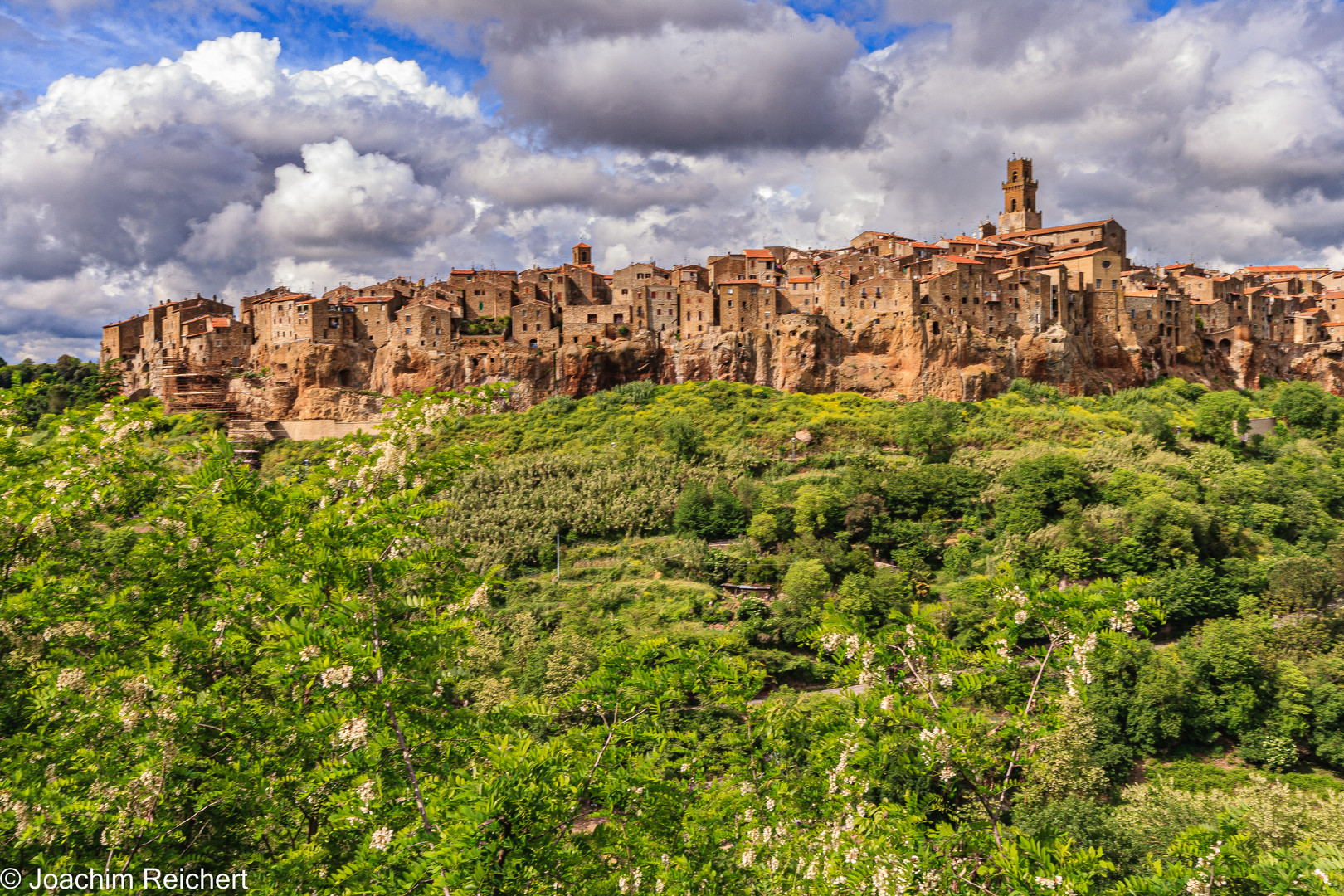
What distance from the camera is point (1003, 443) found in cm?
4844

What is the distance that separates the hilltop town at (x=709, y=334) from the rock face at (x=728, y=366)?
0.13m

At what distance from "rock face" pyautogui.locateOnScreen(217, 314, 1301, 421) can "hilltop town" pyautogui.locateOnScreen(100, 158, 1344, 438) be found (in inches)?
5.0

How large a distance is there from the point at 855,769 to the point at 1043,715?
2.10m

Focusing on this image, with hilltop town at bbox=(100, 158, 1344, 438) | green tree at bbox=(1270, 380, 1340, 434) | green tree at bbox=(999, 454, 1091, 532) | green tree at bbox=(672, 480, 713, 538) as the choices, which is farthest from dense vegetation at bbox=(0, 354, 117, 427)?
green tree at bbox=(1270, 380, 1340, 434)

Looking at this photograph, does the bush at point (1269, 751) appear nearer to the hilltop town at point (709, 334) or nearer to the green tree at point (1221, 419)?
the green tree at point (1221, 419)

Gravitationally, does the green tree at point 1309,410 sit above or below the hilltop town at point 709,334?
below

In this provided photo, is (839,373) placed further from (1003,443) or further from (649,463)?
(649,463)

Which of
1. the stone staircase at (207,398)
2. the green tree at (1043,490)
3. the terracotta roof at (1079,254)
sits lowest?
the green tree at (1043,490)

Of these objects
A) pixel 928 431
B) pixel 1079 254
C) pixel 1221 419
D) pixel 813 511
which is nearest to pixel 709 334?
pixel 928 431

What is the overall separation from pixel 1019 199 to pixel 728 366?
52.6m

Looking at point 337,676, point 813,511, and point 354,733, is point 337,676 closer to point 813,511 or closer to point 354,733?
point 354,733

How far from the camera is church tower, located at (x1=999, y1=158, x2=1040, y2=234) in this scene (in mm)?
88438

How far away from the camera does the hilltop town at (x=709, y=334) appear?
185ft

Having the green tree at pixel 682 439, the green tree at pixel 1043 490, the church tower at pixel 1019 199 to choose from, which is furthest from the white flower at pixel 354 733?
the church tower at pixel 1019 199
